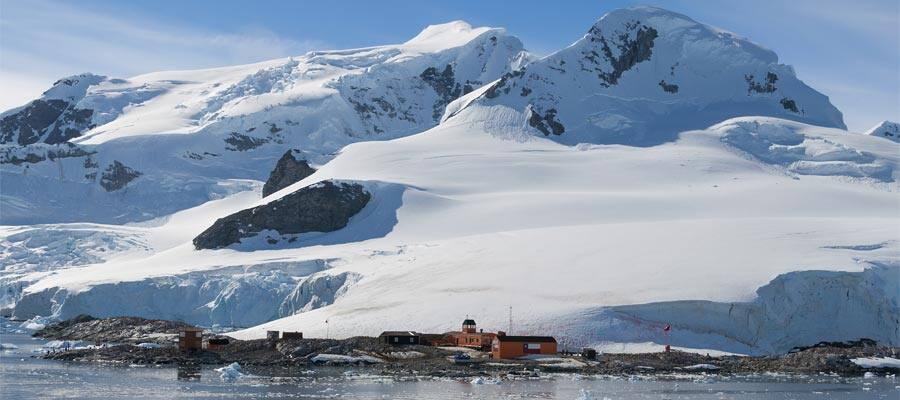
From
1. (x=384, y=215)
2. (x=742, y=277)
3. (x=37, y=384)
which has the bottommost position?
(x=37, y=384)

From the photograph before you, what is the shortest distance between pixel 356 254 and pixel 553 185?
1409 inches

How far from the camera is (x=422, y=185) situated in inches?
6314

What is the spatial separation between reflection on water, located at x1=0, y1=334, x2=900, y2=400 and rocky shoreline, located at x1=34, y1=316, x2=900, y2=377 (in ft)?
9.52

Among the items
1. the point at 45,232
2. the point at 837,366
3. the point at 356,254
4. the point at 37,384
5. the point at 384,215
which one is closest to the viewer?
the point at 37,384

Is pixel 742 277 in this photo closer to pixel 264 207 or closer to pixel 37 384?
pixel 37 384

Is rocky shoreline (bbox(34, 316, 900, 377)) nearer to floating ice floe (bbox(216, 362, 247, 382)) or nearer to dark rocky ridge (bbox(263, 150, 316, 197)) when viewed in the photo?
floating ice floe (bbox(216, 362, 247, 382))

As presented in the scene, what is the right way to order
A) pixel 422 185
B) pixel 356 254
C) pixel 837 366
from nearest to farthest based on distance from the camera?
pixel 837 366, pixel 356 254, pixel 422 185

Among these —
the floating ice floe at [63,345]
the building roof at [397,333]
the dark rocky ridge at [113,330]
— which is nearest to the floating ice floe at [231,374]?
the building roof at [397,333]

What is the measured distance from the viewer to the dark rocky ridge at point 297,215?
15250 centimetres

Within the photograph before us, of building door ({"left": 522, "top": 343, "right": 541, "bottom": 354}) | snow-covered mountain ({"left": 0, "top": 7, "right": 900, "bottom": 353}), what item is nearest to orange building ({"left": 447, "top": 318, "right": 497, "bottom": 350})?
snow-covered mountain ({"left": 0, "top": 7, "right": 900, "bottom": 353})

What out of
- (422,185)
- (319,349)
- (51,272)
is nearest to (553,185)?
(422,185)

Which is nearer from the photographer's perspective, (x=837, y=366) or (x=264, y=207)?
(x=837, y=366)

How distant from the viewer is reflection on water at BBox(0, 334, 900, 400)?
72.9m

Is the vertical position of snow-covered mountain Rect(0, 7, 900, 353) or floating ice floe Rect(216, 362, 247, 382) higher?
snow-covered mountain Rect(0, 7, 900, 353)
